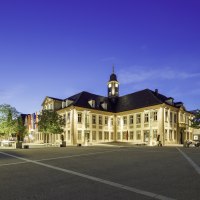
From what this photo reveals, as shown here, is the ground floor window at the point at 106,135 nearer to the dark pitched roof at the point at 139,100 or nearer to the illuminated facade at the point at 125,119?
the illuminated facade at the point at 125,119

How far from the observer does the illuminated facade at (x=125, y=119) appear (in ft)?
147

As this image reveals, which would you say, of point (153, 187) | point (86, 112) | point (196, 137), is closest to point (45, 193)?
point (153, 187)

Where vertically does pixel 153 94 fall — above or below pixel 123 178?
above

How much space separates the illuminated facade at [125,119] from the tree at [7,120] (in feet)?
34.2

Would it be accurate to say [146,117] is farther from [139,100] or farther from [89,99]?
[89,99]

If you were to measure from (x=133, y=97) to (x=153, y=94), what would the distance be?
5.90 m

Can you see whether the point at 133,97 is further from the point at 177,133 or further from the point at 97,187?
the point at 97,187

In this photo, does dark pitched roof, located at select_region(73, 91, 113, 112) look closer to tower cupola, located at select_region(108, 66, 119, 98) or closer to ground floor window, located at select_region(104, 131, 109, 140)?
tower cupola, located at select_region(108, 66, 119, 98)

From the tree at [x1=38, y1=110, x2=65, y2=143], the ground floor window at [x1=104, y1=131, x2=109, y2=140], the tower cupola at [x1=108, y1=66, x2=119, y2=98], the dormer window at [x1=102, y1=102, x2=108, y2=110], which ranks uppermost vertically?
the tower cupola at [x1=108, y1=66, x2=119, y2=98]

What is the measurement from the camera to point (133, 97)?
5275 cm

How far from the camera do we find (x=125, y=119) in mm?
51906

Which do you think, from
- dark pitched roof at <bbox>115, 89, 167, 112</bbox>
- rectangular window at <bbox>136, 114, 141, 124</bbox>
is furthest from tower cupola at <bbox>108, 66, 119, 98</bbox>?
rectangular window at <bbox>136, 114, 141, 124</bbox>

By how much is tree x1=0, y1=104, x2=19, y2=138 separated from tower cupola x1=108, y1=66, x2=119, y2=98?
25048mm

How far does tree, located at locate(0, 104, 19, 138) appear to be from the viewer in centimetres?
4481
